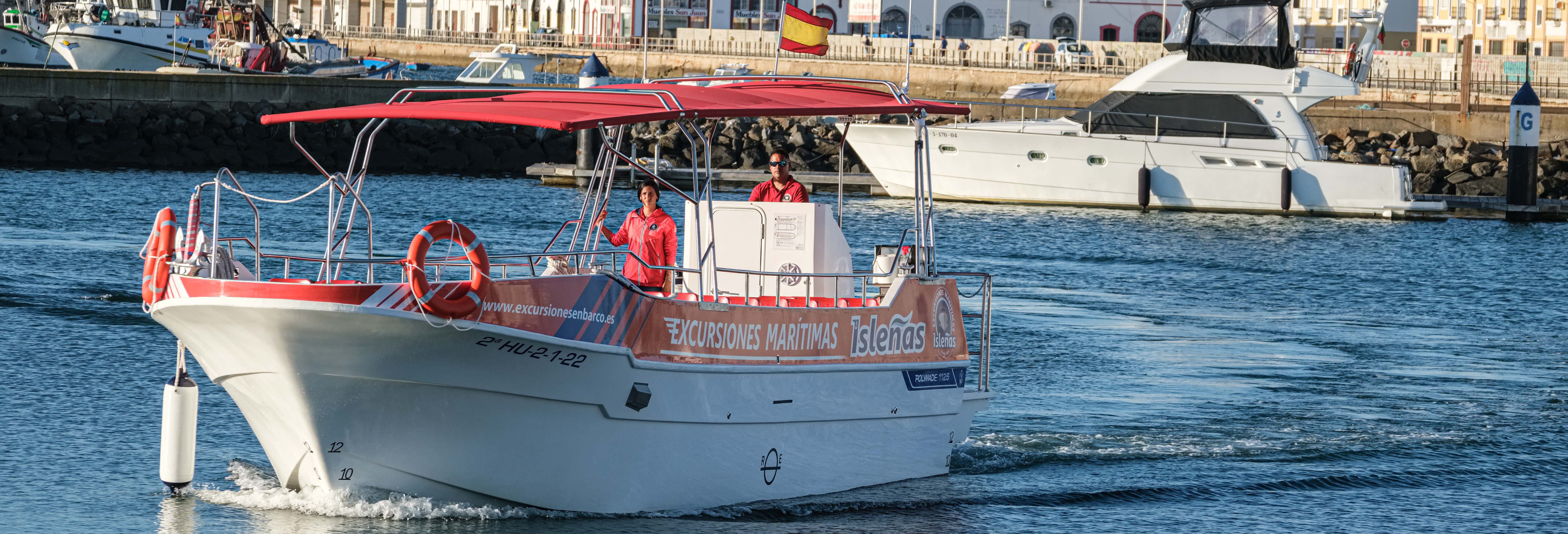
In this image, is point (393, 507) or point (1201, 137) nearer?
point (393, 507)

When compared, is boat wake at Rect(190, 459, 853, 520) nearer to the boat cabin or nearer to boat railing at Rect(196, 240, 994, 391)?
boat railing at Rect(196, 240, 994, 391)

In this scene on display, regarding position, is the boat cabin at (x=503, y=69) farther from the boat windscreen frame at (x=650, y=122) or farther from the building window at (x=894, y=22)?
the building window at (x=894, y=22)

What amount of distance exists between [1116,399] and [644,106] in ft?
23.8

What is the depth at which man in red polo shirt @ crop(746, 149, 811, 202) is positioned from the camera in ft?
37.5

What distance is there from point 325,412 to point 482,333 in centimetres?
102

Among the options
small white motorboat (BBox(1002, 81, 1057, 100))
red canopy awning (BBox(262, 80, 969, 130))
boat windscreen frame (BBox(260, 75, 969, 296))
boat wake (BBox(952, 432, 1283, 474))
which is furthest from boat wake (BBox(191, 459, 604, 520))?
small white motorboat (BBox(1002, 81, 1057, 100))

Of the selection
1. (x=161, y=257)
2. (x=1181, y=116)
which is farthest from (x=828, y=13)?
(x=161, y=257)

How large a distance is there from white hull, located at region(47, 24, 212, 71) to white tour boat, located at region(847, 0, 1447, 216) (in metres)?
27.7

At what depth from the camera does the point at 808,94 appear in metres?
11.2

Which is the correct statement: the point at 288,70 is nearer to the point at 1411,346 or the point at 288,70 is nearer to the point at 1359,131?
the point at 1359,131

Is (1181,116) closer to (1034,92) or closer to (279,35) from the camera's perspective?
(1034,92)

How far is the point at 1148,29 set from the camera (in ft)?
309

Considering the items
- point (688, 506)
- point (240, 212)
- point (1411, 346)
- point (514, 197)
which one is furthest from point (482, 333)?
point (514, 197)

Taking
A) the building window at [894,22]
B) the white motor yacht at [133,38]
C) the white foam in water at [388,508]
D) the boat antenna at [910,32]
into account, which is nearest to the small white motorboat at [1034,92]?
the boat antenna at [910,32]
